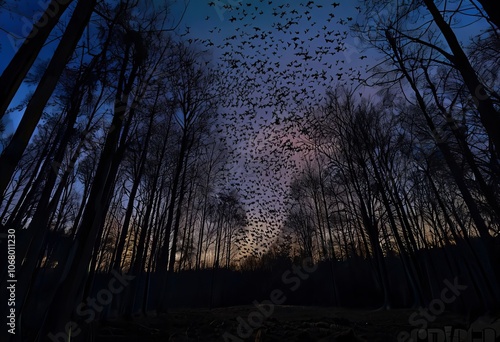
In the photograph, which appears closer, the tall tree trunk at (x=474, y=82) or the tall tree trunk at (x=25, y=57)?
the tall tree trunk at (x=25, y=57)

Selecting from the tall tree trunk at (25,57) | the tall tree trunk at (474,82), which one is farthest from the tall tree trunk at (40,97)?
the tall tree trunk at (474,82)

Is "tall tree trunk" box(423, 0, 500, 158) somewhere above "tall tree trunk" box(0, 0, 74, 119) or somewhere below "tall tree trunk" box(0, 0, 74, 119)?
above

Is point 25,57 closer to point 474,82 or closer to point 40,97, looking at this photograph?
point 40,97

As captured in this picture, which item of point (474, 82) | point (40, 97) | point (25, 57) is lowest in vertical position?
point (40, 97)

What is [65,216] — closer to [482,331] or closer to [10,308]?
[10,308]

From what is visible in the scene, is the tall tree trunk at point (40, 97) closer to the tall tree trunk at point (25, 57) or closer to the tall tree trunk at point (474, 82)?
the tall tree trunk at point (25, 57)

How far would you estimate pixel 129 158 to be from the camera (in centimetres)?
1418

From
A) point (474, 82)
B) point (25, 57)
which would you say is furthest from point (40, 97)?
point (474, 82)

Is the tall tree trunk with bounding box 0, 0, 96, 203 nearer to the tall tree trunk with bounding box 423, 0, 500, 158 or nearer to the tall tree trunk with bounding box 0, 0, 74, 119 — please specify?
the tall tree trunk with bounding box 0, 0, 74, 119

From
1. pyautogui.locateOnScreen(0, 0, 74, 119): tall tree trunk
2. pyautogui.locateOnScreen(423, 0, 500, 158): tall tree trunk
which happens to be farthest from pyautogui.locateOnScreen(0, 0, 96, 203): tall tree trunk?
pyautogui.locateOnScreen(423, 0, 500, 158): tall tree trunk

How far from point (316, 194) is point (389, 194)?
9.36 metres

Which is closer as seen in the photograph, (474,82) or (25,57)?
(25,57)

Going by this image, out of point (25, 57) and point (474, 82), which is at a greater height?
point (474, 82)

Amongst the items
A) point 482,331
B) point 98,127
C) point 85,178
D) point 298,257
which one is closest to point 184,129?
point 98,127
